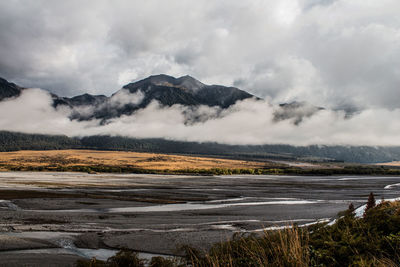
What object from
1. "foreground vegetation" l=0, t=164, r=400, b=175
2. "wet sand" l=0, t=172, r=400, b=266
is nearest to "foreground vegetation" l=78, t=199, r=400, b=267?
"wet sand" l=0, t=172, r=400, b=266

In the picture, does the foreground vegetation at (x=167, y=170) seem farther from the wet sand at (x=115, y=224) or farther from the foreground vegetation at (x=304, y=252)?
the foreground vegetation at (x=304, y=252)

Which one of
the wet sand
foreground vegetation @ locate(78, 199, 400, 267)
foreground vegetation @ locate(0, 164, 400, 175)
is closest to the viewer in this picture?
foreground vegetation @ locate(78, 199, 400, 267)

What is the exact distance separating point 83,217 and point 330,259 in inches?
695

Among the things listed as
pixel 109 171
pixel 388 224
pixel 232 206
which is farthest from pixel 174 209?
pixel 109 171

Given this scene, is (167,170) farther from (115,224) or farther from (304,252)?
(304,252)

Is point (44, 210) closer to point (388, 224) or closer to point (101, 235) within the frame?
point (101, 235)

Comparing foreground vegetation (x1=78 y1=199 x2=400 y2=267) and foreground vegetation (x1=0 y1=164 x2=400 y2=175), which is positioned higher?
foreground vegetation (x1=78 y1=199 x2=400 y2=267)

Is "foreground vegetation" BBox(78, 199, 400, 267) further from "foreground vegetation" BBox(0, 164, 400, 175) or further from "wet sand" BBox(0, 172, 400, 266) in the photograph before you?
"foreground vegetation" BBox(0, 164, 400, 175)

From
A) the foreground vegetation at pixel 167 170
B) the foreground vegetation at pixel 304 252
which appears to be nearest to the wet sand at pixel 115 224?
the foreground vegetation at pixel 304 252

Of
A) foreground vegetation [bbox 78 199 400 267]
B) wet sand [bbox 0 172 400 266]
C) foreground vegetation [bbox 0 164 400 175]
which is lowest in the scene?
foreground vegetation [bbox 0 164 400 175]

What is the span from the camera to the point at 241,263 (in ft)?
28.9

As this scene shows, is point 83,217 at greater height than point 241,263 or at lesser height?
lesser

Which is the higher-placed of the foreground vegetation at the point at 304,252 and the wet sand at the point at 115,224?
the foreground vegetation at the point at 304,252

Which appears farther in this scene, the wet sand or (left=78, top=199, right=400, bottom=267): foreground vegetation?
the wet sand
